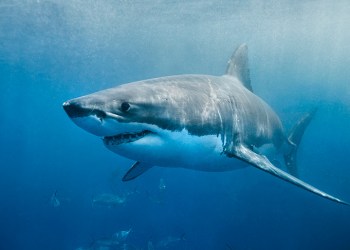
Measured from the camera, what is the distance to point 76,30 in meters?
30.0

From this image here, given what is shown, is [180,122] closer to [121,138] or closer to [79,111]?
[121,138]

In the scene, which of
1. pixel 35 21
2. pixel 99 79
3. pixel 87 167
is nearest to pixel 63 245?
pixel 35 21

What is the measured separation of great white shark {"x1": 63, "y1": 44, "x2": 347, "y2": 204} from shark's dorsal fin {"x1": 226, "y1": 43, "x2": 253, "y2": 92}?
0.80 meters

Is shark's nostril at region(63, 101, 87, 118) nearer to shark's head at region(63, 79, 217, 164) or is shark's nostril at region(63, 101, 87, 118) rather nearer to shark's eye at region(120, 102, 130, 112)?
shark's head at region(63, 79, 217, 164)

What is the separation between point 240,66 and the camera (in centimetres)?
668

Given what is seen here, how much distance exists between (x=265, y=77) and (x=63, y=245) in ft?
317

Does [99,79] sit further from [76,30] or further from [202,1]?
[202,1]

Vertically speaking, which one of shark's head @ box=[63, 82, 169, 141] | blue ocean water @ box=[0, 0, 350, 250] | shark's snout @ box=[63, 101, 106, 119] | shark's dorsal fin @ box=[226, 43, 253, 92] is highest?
shark's snout @ box=[63, 101, 106, 119]

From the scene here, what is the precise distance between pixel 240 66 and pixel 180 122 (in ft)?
11.9

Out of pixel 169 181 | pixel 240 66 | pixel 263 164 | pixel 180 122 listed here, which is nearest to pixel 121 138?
pixel 180 122

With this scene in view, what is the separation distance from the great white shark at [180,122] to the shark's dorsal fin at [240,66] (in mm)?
801

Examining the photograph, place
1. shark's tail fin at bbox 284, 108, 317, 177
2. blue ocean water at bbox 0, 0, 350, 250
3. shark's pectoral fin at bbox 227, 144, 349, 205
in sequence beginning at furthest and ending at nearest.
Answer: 1. blue ocean water at bbox 0, 0, 350, 250
2. shark's tail fin at bbox 284, 108, 317, 177
3. shark's pectoral fin at bbox 227, 144, 349, 205

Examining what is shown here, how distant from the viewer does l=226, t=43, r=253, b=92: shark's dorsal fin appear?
21.6 ft

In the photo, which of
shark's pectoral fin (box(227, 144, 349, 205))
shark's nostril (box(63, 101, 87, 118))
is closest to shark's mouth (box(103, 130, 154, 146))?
shark's nostril (box(63, 101, 87, 118))
